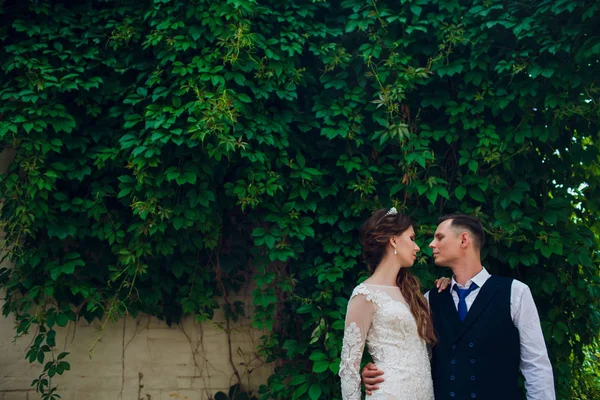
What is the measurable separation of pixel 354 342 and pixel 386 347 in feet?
0.57

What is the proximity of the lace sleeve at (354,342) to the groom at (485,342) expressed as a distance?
0.11 metres

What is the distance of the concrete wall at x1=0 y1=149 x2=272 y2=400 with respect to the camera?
13.0 feet

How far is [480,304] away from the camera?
270 cm

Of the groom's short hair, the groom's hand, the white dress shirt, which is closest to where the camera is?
the white dress shirt

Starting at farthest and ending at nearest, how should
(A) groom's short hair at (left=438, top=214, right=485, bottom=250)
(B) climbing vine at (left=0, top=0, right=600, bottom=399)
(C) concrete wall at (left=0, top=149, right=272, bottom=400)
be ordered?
(C) concrete wall at (left=0, top=149, right=272, bottom=400) < (B) climbing vine at (left=0, top=0, right=600, bottom=399) < (A) groom's short hair at (left=438, top=214, right=485, bottom=250)

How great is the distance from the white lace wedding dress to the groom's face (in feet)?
0.99

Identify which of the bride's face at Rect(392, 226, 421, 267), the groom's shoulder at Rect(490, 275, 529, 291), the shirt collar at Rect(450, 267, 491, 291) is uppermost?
the bride's face at Rect(392, 226, 421, 267)

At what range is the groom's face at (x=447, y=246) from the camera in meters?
2.88

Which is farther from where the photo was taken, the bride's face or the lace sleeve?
the bride's face

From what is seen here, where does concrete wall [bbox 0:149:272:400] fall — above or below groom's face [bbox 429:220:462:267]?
below

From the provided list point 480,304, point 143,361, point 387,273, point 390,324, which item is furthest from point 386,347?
point 143,361

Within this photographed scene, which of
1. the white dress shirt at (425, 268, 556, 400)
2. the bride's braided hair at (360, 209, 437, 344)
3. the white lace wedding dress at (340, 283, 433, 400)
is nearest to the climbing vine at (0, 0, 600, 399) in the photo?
the bride's braided hair at (360, 209, 437, 344)

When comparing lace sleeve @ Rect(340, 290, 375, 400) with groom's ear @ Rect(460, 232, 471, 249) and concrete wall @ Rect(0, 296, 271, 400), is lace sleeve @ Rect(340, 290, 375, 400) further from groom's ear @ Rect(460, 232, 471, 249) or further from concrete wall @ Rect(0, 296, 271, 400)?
concrete wall @ Rect(0, 296, 271, 400)

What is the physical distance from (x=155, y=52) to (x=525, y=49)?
222 centimetres
